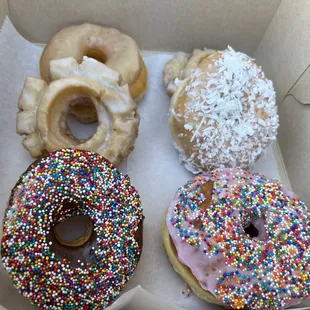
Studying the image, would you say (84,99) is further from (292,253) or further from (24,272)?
(292,253)

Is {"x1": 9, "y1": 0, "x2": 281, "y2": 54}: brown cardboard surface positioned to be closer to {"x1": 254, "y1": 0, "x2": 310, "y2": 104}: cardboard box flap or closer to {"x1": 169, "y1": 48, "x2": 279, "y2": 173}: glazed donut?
{"x1": 254, "y1": 0, "x2": 310, "y2": 104}: cardboard box flap

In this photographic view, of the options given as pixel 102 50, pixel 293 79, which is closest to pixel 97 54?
pixel 102 50

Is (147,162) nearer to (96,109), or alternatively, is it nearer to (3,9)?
(96,109)

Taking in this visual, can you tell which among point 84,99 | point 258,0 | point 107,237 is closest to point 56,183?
point 107,237

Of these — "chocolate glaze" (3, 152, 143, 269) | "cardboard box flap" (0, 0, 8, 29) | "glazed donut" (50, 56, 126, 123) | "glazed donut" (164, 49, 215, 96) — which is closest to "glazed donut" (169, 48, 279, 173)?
"glazed donut" (164, 49, 215, 96)

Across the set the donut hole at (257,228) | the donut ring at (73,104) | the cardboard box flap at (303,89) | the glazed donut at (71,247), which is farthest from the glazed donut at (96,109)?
the cardboard box flap at (303,89)
